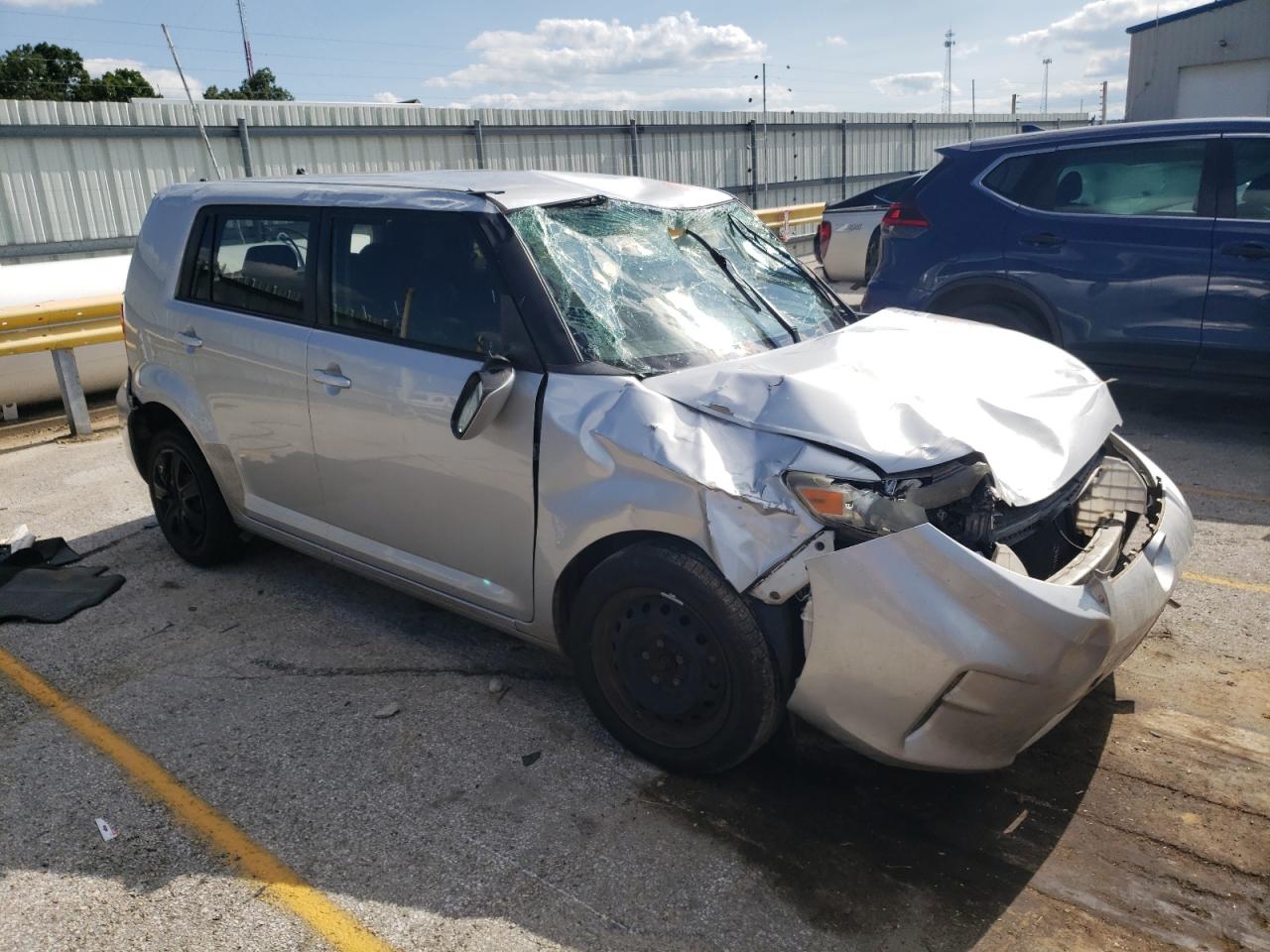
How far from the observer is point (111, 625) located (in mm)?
4637

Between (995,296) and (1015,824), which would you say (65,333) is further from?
(1015,824)

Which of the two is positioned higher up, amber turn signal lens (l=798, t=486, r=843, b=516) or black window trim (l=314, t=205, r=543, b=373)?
black window trim (l=314, t=205, r=543, b=373)

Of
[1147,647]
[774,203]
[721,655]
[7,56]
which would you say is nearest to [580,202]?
[721,655]

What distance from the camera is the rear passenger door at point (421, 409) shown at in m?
3.50

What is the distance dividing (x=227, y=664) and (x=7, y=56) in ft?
198

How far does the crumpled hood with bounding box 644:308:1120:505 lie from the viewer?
297 centimetres

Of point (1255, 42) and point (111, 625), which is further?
point (1255, 42)

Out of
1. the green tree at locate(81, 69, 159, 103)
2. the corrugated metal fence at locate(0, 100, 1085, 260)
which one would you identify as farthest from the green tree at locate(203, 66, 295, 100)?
the corrugated metal fence at locate(0, 100, 1085, 260)

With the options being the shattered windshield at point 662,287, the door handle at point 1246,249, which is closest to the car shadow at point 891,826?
the shattered windshield at point 662,287

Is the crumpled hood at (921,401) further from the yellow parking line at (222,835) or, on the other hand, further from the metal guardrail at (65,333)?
the metal guardrail at (65,333)

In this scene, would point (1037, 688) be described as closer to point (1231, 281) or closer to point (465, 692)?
point (465, 692)

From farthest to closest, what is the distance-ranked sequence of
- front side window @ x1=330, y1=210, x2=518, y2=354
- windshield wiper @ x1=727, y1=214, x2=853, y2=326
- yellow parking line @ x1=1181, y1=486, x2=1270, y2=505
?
yellow parking line @ x1=1181, y1=486, x2=1270, y2=505 < windshield wiper @ x1=727, y1=214, x2=853, y2=326 < front side window @ x1=330, y1=210, x2=518, y2=354

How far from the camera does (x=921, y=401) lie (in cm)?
317

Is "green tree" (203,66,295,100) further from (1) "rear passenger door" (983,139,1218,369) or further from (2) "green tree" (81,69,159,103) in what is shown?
(1) "rear passenger door" (983,139,1218,369)
